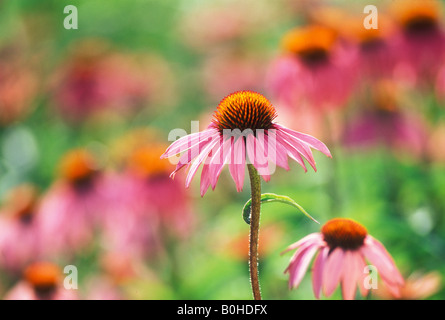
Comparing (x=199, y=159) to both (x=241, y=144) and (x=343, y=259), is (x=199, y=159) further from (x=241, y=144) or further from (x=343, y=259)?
(x=343, y=259)

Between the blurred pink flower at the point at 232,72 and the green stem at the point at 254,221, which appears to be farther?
the blurred pink flower at the point at 232,72

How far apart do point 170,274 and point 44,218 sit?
309 millimetres

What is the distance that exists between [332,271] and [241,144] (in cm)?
14

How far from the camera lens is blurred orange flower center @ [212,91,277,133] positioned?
46cm

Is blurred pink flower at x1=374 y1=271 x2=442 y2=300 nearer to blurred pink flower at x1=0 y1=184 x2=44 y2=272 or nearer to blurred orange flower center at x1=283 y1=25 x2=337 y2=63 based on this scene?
blurred orange flower center at x1=283 y1=25 x2=337 y2=63

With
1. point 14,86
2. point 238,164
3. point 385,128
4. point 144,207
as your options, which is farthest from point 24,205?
point 238,164

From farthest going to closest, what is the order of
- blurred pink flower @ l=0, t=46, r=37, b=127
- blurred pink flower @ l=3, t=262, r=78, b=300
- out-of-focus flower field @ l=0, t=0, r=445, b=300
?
blurred pink flower @ l=0, t=46, r=37, b=127, out-of-focus flower field @ l=0, t=0, r=445, b=300, blurred pink flower @ l=3, t=262, r=78, b=300

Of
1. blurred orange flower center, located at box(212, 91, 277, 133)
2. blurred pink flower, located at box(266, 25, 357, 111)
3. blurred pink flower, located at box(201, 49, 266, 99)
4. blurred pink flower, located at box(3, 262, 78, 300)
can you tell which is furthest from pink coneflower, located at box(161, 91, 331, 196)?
blurred pink flower, located at box(201, 49, 266, 99)

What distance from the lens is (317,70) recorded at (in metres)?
1.01

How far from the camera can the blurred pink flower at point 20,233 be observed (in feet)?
3.70

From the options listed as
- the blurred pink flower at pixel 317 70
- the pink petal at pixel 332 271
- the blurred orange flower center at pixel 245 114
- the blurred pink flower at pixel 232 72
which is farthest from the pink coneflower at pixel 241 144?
the blurred pink flower at pixel 232 72

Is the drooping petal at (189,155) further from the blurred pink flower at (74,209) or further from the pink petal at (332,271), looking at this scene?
the blurred pink flower at (74,209)

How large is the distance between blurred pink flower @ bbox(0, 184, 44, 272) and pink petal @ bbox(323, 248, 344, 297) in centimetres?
80
